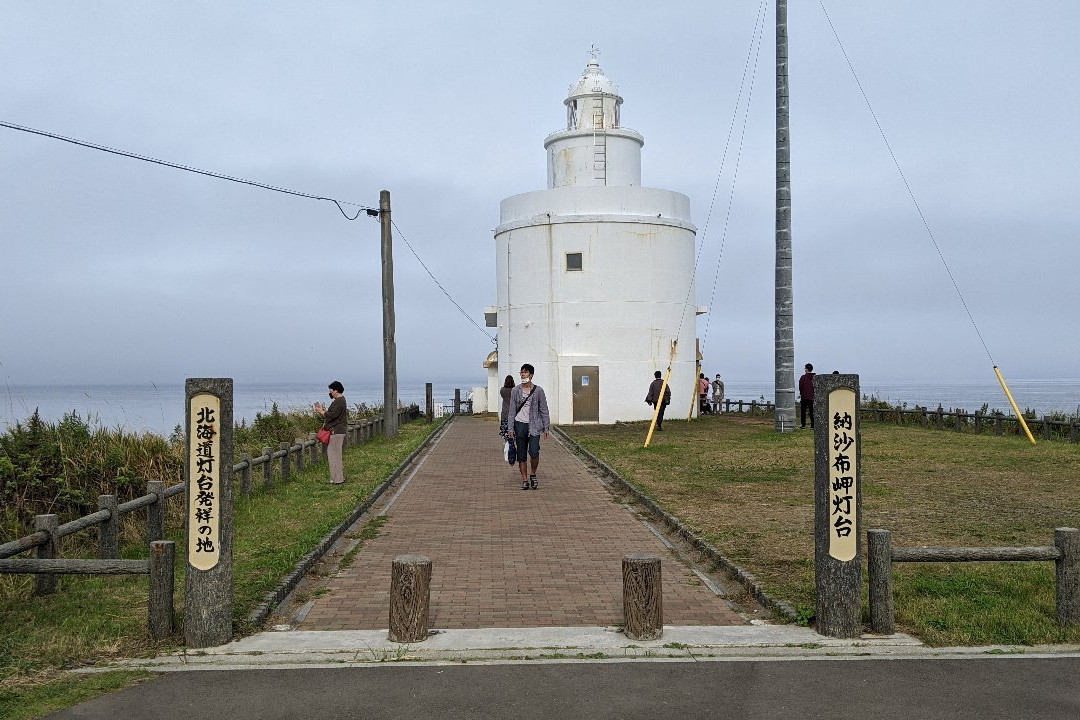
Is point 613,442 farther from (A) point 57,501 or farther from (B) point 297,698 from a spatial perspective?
(B) point 297,698

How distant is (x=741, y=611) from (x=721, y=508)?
203 inches

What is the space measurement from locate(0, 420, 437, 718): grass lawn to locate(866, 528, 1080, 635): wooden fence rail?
4.72 metres

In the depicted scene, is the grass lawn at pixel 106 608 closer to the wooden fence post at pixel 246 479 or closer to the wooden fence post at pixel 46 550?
the wooden fence post at pixel 46 550

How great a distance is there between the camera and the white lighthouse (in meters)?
31.0

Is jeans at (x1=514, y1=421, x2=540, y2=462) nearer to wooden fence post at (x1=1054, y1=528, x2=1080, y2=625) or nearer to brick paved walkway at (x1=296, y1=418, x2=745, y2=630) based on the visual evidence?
brick paved walkway at (x1=296, y1=418, x2=745, y2=630)

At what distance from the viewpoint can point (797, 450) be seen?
21.3 m

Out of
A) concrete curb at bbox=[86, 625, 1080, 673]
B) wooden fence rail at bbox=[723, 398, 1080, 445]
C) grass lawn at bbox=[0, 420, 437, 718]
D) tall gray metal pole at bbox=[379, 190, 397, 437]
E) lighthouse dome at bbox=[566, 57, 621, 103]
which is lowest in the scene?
concrete curb at bbox=[86, 625, 1080, 673]

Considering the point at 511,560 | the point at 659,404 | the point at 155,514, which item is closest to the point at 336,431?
the point at 155,514

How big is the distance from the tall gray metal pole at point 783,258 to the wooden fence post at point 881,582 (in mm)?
19325

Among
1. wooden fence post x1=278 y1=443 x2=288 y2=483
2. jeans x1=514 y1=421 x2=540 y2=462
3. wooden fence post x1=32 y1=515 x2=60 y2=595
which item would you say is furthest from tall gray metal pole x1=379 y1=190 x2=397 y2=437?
wooden fence post x1=32 y1=515 x2=60 y2=595

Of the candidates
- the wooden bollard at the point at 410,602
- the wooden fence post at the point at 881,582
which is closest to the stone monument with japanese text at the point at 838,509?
the wooden fence post at the point at 881,582

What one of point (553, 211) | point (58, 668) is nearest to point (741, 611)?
point (58, 668)

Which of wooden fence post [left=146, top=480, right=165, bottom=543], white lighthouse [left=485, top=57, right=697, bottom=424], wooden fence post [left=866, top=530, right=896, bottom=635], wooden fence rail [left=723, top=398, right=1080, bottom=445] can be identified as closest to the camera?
wooden fence post [left=866, top=530, right=896, bottom=635]

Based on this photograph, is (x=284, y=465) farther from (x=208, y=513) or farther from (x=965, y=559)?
(x=965, y=559)
